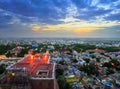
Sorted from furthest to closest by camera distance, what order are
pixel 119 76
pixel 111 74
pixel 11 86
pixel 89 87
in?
1. pixel 111 74
2. pixel 119 76
3. pixel 89 87
4. pixel 11 86

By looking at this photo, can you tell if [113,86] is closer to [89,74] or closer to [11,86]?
[89,74]

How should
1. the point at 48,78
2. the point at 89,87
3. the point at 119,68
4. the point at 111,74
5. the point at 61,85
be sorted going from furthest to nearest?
the point at 119,68 → the point at 111,74 → the point at 89,87 → the point at 61,85 → the point at 48,78

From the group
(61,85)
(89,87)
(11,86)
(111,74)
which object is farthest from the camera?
(111,74)

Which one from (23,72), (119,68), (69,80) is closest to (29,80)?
(23,72)

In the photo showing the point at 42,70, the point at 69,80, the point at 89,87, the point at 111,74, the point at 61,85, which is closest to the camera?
the point at 42,70

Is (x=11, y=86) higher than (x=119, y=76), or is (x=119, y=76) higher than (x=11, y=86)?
(x=11, y=86)

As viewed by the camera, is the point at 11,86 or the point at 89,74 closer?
the point at 11,86

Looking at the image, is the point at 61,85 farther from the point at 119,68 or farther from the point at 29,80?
the point at 119,68

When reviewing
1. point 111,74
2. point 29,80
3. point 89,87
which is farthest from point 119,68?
point 29,80

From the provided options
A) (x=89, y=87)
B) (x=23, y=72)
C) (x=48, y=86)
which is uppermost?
(x=23, y=72)
